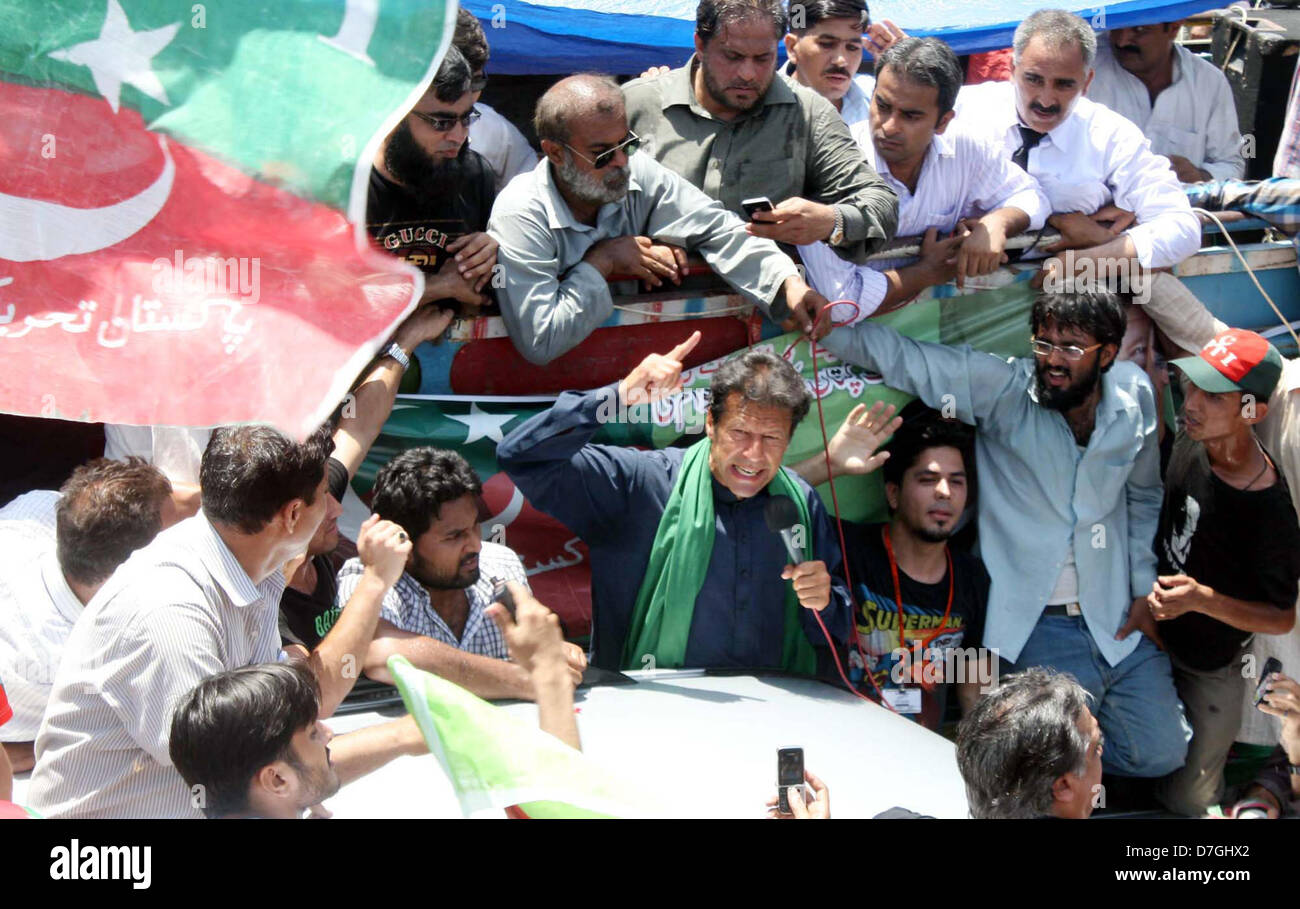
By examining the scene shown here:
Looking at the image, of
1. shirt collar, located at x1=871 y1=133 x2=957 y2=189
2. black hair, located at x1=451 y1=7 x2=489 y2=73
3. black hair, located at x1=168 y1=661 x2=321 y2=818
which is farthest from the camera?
shirt collar, located at x1=871 y1=133 x2=957 y2=189

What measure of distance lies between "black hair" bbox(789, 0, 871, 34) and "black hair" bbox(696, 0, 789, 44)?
2.06ft

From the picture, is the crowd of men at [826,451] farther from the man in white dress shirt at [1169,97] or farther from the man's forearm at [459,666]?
the man in white dress shirt at [1169,97]

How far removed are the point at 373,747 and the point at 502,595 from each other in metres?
0.51

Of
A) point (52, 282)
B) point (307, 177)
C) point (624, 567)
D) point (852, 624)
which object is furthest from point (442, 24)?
point (852, 624)

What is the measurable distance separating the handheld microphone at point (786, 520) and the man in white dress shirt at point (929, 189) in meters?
0.69

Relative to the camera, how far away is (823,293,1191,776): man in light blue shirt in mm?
4293

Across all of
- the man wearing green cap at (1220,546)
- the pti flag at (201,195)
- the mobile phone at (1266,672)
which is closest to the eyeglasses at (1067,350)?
the man wearing green cap at (1220,546)

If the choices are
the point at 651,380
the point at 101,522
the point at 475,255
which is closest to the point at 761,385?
the point at 651,380

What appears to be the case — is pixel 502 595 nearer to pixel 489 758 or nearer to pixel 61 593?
pixel 61 593

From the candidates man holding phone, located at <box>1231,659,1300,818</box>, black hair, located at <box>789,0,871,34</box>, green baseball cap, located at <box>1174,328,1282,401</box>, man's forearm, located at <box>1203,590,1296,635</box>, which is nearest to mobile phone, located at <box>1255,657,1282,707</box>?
man holding phone, located at <box>1231,659,1300,818</box>

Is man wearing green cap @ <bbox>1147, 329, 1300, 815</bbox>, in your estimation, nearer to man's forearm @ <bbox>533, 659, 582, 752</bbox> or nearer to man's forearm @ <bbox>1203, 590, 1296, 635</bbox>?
man's forearm @ <bbox>1203, 590, 1296, 635</bbox>

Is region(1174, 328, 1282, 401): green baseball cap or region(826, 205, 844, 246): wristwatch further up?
region(826, 205, 844, 246): wristwatch

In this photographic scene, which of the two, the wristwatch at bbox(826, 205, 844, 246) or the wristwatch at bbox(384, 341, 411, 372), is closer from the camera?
the wristwatch at bbox(384, 341, 411, 372)

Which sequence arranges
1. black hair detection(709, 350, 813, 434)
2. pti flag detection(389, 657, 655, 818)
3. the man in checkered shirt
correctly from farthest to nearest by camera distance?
black hair detection(709, 350, 813, 434) → the man in checkered shirt → pti flag detection(389, 657, 655, 818)
